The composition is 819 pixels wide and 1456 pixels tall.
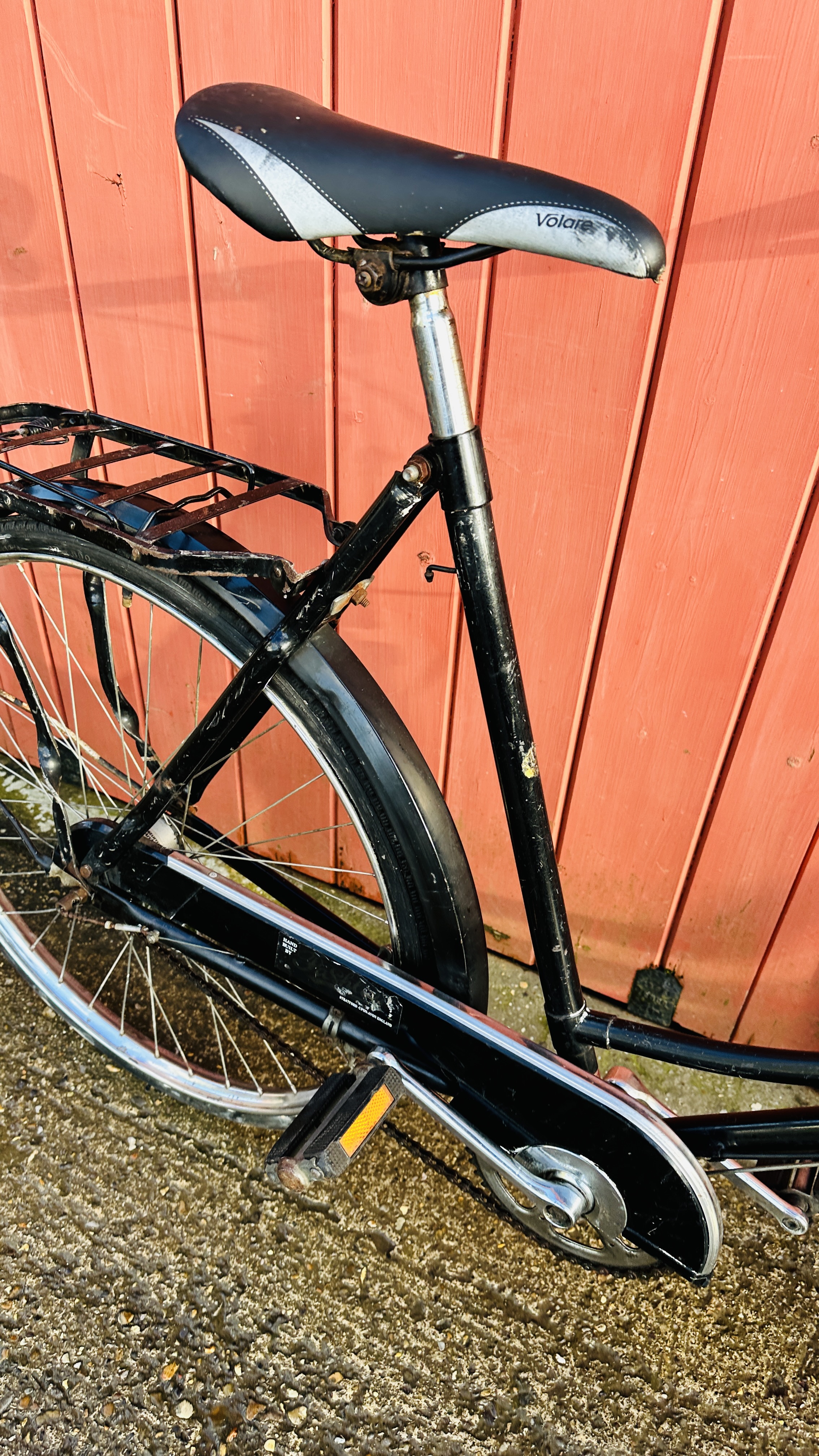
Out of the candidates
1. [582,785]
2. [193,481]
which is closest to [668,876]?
[582,785]

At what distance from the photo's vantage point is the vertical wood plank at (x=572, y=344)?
3.21 ft

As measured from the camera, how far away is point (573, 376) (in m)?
1.16

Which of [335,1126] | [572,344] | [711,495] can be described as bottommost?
[335,1126]

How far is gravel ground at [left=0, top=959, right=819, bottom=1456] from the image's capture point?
119 cm

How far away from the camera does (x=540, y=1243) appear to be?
1.32 metres

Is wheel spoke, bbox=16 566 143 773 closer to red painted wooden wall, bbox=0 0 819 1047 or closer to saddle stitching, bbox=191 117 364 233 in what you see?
red painted wooden wall, bbox=0 0 819 1047

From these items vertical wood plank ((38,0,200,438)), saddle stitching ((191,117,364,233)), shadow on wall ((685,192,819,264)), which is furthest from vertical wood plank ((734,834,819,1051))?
vertical wood plank ((38,0,200,438))

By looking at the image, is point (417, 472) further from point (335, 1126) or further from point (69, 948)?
point (69, 948)

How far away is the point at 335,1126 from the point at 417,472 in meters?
0.78

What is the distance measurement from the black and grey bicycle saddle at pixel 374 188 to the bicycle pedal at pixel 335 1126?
0.95 m

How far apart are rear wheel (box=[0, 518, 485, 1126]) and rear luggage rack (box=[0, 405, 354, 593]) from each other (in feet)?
0.24

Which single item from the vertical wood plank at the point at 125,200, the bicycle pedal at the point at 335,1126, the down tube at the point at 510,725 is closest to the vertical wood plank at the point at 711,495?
the down tube at the point at 510,725

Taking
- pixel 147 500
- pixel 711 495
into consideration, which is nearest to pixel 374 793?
pixel 147 500

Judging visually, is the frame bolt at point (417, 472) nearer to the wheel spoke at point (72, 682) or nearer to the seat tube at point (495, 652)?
the seat tube at point (495, 652)
